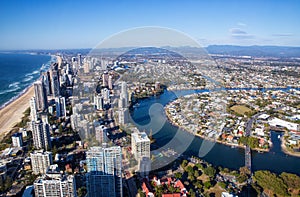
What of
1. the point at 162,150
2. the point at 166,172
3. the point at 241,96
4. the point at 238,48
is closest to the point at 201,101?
the point at 241,96

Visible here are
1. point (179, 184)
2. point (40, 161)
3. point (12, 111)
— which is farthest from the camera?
point (12, 111)

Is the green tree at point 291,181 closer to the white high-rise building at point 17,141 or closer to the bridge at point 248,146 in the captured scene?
the bridge at point 248,146

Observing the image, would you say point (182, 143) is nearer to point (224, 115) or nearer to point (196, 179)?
point (196, 179)

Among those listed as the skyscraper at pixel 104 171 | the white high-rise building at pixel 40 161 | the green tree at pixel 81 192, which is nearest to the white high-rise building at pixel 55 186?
the skyscraper at pixel 104 171

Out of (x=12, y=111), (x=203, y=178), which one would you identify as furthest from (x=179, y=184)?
(x=12, y=111)

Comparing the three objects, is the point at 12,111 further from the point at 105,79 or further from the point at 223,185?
the point at 223,185

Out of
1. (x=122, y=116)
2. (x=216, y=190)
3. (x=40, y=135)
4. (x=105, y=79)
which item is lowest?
(x=216, y=190)
